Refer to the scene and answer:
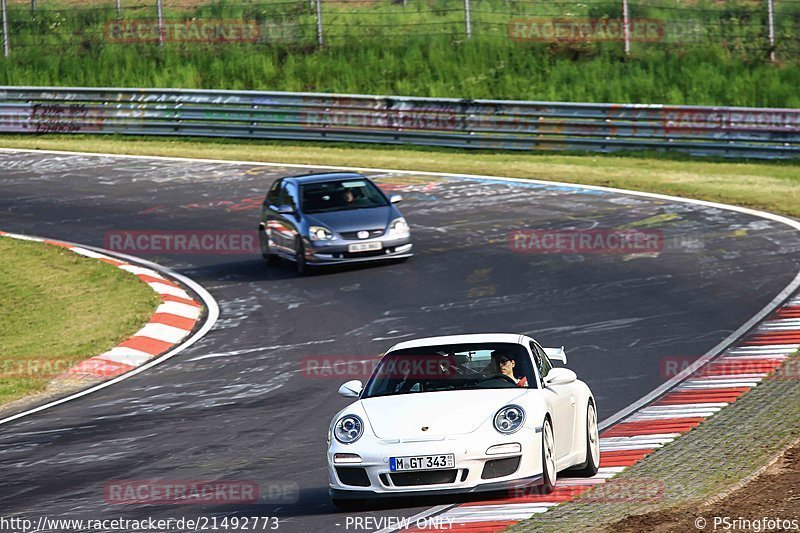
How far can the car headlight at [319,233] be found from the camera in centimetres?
2088

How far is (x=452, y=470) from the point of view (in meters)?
8.98

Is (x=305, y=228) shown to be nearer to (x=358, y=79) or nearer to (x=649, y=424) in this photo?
(x=649, y=424)

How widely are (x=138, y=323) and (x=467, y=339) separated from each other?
357 inches

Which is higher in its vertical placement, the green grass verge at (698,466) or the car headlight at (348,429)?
the car headlight at (348,429)

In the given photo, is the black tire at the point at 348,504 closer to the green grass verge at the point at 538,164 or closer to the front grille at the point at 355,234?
the front grille at the point at 355,234

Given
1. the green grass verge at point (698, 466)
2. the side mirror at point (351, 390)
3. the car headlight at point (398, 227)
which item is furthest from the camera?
the car headlight at point (398, 227)

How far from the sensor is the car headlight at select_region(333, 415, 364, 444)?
9.29m

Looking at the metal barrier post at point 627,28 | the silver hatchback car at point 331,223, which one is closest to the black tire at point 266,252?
the silver hatchback car at point 331,223

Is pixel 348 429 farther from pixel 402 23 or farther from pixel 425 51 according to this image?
pixel 402 23

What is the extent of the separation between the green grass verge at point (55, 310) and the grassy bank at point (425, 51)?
15678 mm

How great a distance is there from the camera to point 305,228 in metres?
21.1

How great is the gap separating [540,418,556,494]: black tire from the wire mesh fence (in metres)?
25.2

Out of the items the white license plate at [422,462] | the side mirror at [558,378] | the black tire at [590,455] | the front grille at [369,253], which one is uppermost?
the side mirror at [558,378]

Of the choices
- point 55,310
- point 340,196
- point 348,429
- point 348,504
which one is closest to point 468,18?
point 340,196
